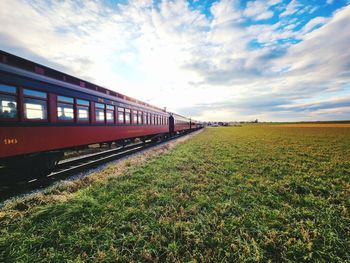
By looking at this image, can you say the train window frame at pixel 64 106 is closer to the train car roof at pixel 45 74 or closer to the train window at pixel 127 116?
the train car roof at pixel 45 74

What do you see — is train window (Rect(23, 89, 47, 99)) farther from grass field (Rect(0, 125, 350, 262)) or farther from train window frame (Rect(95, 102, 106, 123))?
grass field (Rect(0, 125, 350, 262))

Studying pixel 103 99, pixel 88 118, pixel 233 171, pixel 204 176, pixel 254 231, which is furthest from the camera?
pixel 103 99

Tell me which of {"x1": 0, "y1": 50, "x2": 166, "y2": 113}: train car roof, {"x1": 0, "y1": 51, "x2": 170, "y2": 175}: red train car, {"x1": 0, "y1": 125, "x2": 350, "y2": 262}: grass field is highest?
{"x1": 0, "y1": 50, "x2": 166, "y2": 113}: train car roof

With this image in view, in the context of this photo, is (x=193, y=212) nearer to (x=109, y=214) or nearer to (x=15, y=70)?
(x=109, y=214)

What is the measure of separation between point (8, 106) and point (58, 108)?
1667 millimetres

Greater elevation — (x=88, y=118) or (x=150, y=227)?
(x=88, y=118)

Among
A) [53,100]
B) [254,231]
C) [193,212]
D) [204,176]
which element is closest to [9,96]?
[53,100]

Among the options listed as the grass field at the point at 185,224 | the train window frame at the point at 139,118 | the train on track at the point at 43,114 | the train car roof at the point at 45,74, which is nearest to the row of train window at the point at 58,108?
the train on track at the point at 43,114

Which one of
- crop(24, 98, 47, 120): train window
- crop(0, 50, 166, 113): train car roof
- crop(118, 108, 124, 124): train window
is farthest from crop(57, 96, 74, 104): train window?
crop(118, 108, 124, 124): train window

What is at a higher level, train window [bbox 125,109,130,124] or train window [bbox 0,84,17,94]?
train window [bbox 0,84,17,94]

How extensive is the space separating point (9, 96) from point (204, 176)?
6577 mm

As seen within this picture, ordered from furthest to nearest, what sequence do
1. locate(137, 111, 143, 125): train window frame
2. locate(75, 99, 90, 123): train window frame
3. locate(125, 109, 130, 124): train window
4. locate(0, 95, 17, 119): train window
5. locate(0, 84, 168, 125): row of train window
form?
locate(137, 111, 143, 125): train window frame → locate(125, 109, 130, 124): train window → locate(75, 99, 90, 123): train window frame → locate(0, 84, 168, 125): row of train window → locate(0, 95, 17, 119): train window

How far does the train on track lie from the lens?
4.71m

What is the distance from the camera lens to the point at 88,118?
26.2ft
